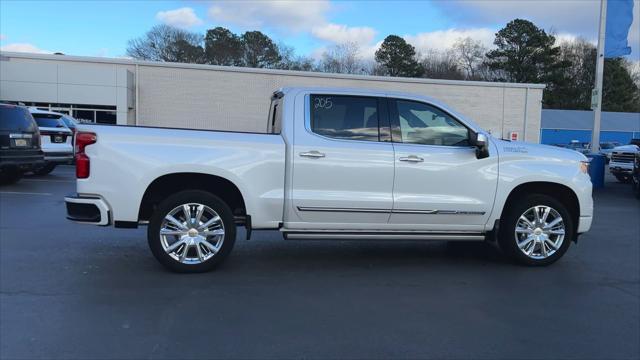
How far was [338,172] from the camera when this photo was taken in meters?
5.90

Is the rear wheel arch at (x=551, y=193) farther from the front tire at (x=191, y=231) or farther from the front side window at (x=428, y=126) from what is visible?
the front tire at (x=191, y=231)

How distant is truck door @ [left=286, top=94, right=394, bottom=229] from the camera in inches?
231

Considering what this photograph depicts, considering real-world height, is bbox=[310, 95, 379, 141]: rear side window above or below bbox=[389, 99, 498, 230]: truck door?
above

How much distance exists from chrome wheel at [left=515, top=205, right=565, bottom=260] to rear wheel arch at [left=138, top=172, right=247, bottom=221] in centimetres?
322

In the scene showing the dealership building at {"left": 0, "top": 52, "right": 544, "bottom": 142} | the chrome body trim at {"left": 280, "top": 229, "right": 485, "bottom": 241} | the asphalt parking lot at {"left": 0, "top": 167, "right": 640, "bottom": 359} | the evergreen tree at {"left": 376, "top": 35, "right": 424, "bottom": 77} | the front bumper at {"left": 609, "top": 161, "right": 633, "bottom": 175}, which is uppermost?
the evergreen tree at {"left": 376, "top": 35, "right": 424, "bottom": 77}

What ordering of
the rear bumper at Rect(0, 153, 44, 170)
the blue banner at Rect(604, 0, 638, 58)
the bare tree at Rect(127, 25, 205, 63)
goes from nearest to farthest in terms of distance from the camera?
the rear bumper at Rect(0, 153, 44, 170) → the blue banner at Rect(604, 0, 638, 58) → the bare tree at Rect(127, 25, 205, 63)

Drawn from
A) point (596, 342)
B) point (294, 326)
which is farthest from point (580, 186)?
point (294, 326)

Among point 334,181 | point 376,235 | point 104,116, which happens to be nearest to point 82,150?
point 334,181

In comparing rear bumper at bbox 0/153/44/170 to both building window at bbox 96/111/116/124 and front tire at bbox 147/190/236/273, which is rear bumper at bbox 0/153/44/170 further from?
building window at bbox 96/111/116/124

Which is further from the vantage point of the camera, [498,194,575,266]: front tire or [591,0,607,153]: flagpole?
[591,0,607,153]: flagpole

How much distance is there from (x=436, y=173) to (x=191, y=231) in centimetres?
272

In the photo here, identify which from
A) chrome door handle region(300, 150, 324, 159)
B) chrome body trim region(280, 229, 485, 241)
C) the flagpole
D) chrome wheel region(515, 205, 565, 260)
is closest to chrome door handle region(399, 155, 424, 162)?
chrome body trim region(280, 229, 485, 241)

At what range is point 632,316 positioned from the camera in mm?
4918

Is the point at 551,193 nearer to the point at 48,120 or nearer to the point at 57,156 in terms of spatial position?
the point at 57,156
